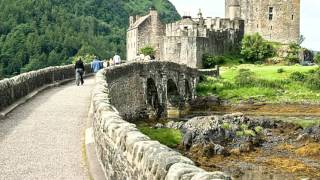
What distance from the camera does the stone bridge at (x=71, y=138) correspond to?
8.50m

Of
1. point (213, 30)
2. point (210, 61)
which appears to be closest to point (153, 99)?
point (210, 61)

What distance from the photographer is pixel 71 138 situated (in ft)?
54.5

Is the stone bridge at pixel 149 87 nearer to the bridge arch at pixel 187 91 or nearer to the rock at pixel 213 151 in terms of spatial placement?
the bridge arch at pixel 187 91

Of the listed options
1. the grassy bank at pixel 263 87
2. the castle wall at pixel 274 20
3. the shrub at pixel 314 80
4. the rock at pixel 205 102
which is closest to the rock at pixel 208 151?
the rock at pixel 205 102

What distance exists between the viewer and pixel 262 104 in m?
61.4

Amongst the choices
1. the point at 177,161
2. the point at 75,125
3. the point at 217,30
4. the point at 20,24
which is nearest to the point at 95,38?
the point at 20,24

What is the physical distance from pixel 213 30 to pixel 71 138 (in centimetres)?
5979

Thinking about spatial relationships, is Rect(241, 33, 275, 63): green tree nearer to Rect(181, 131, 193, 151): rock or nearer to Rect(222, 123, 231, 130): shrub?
Rect(222, 123, 231, 130): shrub

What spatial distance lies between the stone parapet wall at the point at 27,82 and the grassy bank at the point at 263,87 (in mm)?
27038

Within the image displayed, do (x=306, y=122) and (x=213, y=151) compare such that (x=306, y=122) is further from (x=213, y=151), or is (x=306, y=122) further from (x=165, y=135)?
(x=213, y=151)

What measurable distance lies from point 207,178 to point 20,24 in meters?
161

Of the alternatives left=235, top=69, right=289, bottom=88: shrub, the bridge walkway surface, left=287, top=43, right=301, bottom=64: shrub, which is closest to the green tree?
left=287, top=43, right=301, bottom=64: shrub

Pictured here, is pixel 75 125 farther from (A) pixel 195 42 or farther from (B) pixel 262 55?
(B) pixel 262 55

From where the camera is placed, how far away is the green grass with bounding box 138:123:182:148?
3816cm
